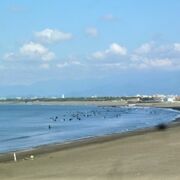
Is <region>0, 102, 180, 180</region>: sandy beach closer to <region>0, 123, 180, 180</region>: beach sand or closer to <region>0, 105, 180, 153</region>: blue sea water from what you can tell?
<region>0, 123, 180, 180</region>: beach sand

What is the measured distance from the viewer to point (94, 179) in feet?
58.1

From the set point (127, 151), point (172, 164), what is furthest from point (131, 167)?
point (127, 151)

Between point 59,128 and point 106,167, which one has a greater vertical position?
point 106,167

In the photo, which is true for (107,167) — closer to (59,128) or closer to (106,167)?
(106,167)

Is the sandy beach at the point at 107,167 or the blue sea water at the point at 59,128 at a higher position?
the sandy beach at the point at 107,167

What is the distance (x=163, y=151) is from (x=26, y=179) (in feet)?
27.2

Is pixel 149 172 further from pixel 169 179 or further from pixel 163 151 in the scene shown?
pixel 163 151

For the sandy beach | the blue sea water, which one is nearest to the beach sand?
the sandy beach

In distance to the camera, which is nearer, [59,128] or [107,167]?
[107,167]

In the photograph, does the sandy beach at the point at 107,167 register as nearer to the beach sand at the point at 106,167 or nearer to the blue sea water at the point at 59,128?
the beach sand at the point at 106,167

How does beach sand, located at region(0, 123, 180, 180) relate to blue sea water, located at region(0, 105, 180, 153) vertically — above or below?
above

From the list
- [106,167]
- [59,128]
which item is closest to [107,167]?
[106,167]

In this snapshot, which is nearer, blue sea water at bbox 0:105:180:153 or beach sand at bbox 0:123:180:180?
beach sand at bbox 0:123:180:180

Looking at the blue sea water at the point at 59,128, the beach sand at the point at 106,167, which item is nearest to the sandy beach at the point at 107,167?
the beach sand at the point at 106,167
